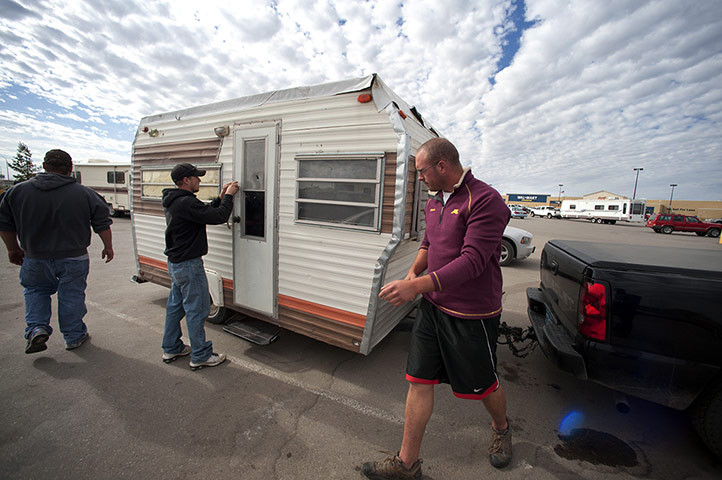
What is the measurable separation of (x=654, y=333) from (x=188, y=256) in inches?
150

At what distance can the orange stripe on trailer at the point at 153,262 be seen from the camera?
4.42 m

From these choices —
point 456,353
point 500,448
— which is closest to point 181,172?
point 456,353

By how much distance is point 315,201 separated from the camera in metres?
3.09

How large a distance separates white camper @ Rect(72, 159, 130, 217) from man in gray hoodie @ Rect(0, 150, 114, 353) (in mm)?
15035

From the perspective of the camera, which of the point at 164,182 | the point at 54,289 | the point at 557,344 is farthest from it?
the point at 164,182

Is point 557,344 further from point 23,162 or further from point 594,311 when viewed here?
point 23,162

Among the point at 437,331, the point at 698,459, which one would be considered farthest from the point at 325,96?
the point at 698,459

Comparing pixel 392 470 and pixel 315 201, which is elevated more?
pixel 315 201

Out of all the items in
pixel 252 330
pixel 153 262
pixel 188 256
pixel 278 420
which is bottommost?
pixel 278 420

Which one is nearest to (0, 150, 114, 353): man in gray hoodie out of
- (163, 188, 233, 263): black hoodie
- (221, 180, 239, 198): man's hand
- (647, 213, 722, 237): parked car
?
(163, 188, 233, 263): black hoodie

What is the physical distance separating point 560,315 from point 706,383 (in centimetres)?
95

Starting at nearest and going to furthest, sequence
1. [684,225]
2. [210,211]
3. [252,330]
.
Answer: [210,211] → [252,330] → [684,225]

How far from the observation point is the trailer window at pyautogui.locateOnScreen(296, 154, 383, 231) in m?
2.78

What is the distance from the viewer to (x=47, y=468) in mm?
1967
